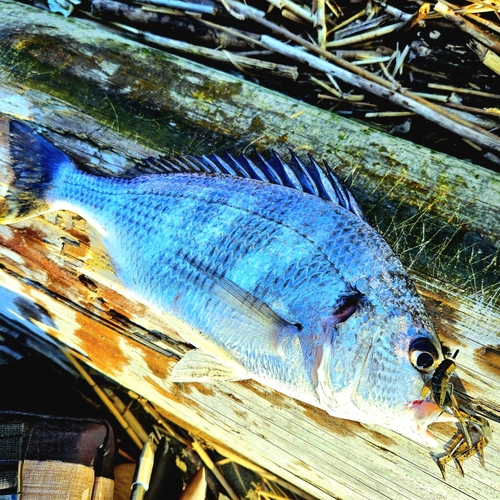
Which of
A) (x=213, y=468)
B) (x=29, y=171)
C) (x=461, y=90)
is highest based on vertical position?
(x=461, y=90)

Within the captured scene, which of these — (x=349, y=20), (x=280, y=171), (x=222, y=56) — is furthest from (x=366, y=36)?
(x=280, y=171)

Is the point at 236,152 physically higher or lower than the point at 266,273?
higher

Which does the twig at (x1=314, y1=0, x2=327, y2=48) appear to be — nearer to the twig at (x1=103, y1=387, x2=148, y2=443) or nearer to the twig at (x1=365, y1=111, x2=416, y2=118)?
the twig at (x1=365, y1=111, x2=416, y2=118)

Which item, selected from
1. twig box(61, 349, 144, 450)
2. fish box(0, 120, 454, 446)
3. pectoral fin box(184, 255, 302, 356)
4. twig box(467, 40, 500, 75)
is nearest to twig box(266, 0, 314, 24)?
twig box(467, 40, 500, 75)

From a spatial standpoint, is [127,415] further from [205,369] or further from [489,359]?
[489,359]

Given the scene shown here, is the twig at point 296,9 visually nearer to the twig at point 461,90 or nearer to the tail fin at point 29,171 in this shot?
the twig at point 461,90

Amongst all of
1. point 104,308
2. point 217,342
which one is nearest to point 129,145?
point 104,308
